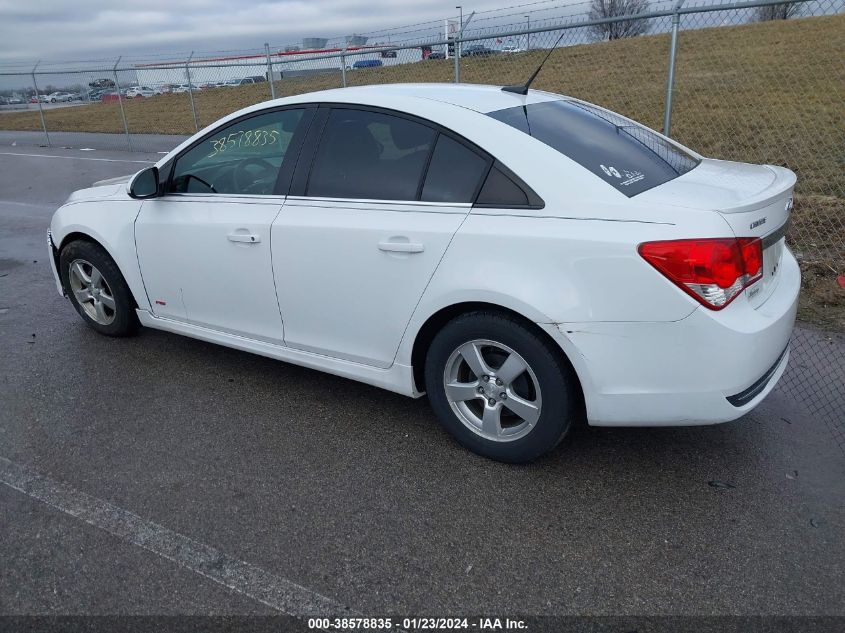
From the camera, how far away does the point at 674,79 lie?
8203 mm

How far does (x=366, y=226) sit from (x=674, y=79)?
20.5 ft

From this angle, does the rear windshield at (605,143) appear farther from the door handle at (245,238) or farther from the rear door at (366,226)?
the door handle at (245,238)

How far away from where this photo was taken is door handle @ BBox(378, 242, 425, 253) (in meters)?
3.21

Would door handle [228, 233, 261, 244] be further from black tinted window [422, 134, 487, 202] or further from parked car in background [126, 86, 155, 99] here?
parked car in background [126, 86, 155, 99]

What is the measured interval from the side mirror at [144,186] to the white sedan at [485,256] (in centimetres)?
1

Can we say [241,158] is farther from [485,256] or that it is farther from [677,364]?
[677,364]

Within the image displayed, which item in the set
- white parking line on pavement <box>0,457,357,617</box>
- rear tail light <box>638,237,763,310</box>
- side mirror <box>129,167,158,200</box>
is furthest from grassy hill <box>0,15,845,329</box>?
white parking line on pavement <box>0,457,357,617</box>

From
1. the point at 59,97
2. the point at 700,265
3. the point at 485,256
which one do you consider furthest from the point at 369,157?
Result: the point at 59,97

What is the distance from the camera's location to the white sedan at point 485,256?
2791 mm

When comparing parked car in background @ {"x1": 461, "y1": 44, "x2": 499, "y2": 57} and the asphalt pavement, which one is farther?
parked car in background @ {"x1": 461, "y1": 44, "x2": 499, "y2": 57}

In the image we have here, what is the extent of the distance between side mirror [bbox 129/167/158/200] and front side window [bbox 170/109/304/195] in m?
0.11

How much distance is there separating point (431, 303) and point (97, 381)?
2.37m

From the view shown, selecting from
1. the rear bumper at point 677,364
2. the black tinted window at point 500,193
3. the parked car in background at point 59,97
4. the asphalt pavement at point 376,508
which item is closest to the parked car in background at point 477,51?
the asphalt pavement at point 376,508

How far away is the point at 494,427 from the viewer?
10.8ft
